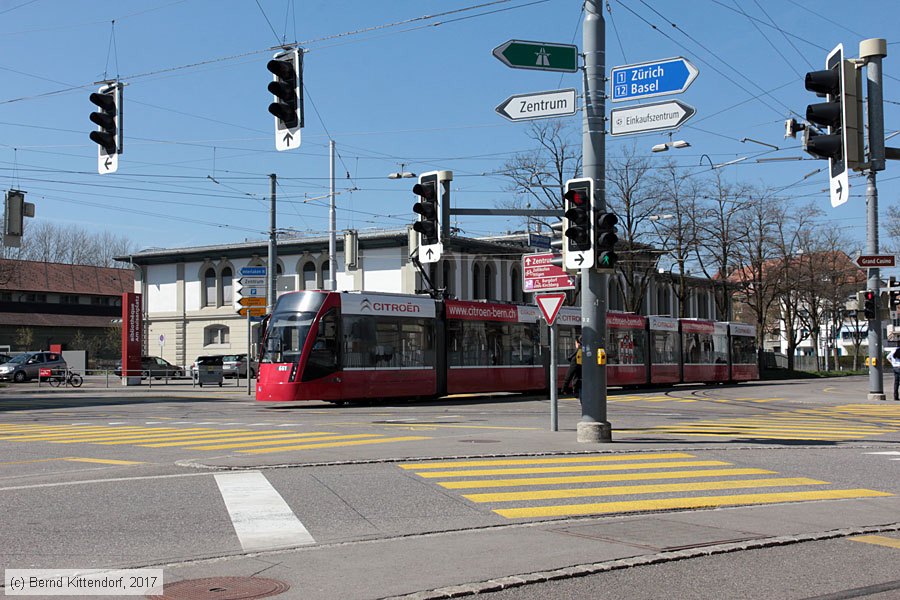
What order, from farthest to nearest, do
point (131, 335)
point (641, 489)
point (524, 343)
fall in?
point (131, 335) → point (524, 343) → point (641, 489)

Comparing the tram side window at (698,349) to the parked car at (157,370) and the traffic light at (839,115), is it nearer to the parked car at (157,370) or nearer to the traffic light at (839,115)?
the parked car at (157,370)

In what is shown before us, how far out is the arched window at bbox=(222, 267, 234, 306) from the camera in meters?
73.4

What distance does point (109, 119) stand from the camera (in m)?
17.7

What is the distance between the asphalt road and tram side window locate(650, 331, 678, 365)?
27.1m

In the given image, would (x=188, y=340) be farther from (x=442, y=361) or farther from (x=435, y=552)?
(x=435, y=552)

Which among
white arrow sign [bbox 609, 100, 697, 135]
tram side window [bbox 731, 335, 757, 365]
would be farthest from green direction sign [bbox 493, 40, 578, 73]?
tram side window [bbox 731, 335, 757, 365]

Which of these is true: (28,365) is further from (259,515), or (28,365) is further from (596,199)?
(259,515)

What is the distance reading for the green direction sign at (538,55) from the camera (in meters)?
14.8

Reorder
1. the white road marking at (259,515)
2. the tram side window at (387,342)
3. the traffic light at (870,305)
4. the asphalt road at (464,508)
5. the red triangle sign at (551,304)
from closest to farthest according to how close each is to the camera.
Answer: the asphalt road at (464,508) < the white road marking at (259,515) < the red triangle sign at (551,304) < the tram side window at (387,342) < the traffic light at (870,305)

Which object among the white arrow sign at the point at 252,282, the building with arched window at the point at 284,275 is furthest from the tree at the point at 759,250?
the white arrow sign at the point at 252,282

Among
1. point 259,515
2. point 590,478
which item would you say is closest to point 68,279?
point 590,478

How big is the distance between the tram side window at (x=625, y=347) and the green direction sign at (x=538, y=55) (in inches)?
1112

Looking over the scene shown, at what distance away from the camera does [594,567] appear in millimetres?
6941

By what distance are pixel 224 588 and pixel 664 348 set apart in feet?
141
